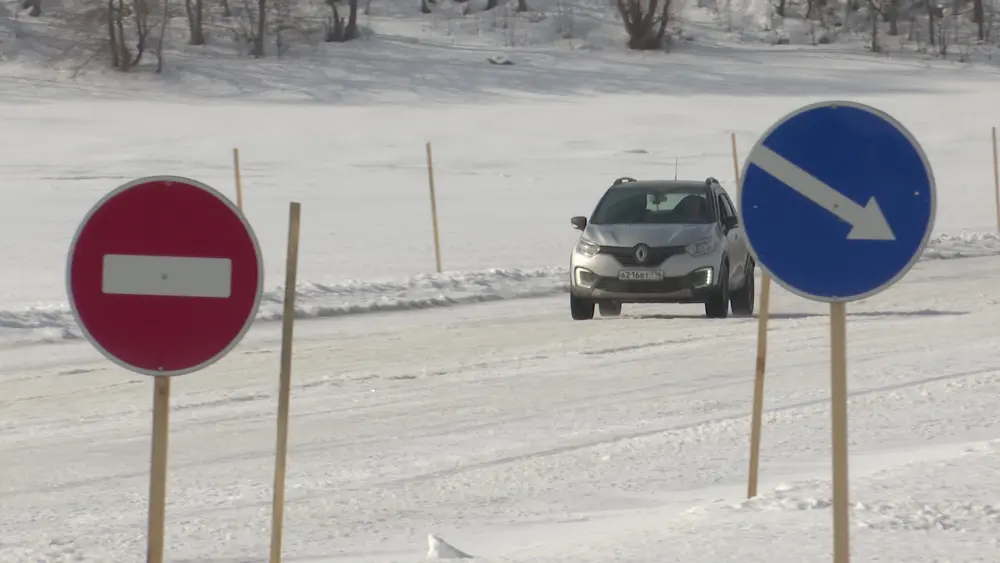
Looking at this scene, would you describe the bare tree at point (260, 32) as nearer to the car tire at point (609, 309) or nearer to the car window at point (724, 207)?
the car window at point (724, 207)

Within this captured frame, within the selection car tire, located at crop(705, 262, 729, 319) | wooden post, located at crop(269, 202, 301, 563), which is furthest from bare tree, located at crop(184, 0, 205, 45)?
wooden post, located at crop(269, 202, 301, 563)

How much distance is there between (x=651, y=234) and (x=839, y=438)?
1224 cm

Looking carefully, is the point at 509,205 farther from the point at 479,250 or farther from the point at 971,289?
the point at 971,289

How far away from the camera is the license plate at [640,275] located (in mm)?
17000

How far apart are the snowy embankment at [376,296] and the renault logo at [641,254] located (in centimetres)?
256

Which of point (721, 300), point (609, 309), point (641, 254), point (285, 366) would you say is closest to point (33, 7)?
point (609, 309)

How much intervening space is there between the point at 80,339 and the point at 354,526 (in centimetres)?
822

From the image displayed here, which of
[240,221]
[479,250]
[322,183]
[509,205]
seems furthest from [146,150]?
[240,221]

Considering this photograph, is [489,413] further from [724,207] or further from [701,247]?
[724,207]

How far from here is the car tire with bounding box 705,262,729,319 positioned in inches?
673

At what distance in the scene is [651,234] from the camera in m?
17.3

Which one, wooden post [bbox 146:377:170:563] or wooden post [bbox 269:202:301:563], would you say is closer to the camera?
wooden post [bbox 146:377:170:563]

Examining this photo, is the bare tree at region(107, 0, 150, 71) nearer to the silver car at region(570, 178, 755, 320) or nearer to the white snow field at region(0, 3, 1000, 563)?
the white snow field at region(0, 3, 1000, 563)

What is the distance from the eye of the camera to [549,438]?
1024cm
